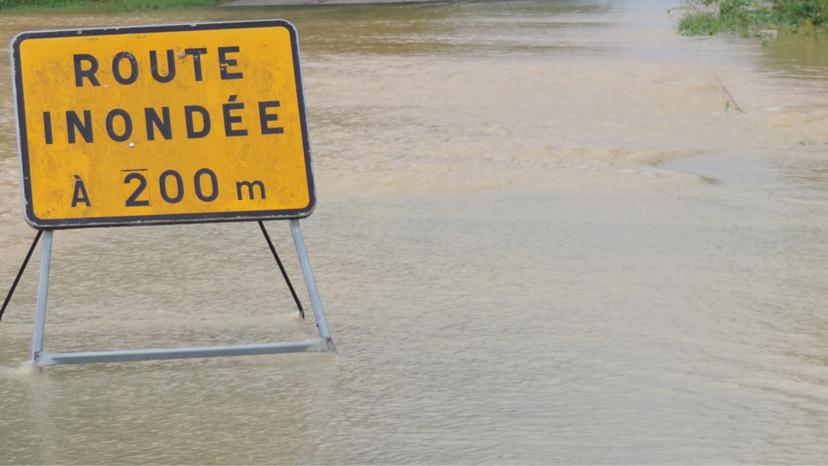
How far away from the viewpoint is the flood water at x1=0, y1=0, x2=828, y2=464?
4617 millimetres

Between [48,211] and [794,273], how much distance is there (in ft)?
11.0

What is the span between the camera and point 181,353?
17.5 feet

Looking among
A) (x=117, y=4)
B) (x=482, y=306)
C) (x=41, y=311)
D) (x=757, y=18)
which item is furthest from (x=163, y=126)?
(x=117, y=4)

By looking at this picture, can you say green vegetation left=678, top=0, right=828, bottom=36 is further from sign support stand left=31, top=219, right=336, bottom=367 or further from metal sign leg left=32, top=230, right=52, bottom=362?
metal sign leg left=32, top=230, right=52, bottom=362

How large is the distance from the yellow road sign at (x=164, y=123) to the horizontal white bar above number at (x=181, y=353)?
527 mm

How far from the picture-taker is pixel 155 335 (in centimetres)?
575

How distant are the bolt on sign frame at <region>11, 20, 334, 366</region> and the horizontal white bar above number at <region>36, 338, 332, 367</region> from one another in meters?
0.28

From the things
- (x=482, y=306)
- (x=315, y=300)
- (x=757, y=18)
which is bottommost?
(x=757, y=18)

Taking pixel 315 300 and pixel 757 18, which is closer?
pixel 315 300

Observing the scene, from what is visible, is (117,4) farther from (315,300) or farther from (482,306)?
(315,300)

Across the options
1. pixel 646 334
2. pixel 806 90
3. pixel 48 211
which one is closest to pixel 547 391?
pixel 646 334

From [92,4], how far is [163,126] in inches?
1025

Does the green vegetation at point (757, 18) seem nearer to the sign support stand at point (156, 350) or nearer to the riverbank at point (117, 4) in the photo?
the riverbank at point (117, 4)

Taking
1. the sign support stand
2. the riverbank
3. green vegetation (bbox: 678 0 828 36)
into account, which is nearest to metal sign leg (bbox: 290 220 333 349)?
the sign support stand
